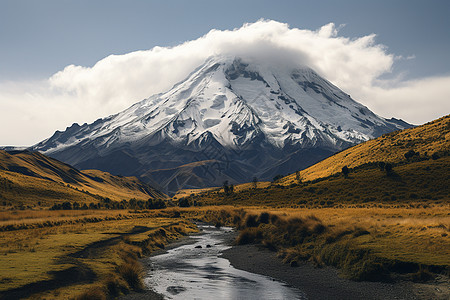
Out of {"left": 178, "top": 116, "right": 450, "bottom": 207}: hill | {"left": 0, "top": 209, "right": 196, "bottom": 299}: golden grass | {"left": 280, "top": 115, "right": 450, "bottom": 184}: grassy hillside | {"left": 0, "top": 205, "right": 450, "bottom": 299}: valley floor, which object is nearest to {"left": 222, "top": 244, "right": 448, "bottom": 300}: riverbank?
{"left": 0, "top": 205, "right": 450, "bottom": 299}: valley floor

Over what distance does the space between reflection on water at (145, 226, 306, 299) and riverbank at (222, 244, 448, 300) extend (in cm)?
116

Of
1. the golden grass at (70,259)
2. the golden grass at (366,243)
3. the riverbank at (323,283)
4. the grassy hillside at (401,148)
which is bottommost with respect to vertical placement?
the riverbank at (323,283)

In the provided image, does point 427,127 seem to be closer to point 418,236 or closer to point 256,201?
point 256,201

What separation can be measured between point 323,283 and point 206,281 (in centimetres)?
892

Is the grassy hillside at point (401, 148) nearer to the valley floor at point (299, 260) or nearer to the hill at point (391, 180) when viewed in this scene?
the hill at point (391, 180)

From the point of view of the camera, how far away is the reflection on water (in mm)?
26062

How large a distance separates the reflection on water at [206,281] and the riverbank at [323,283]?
1157mm

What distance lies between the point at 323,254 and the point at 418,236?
8.16 m

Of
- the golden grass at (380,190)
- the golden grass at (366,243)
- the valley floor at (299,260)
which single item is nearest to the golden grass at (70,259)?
the valley floor at (299,260)

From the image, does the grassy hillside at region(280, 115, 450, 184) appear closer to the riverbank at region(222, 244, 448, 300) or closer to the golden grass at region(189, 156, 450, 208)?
the golden grass at region(189, 156, 450, 208)

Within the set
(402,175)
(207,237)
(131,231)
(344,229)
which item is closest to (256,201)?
(402,175)

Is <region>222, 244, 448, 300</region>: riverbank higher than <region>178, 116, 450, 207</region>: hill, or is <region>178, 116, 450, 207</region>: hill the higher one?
<region>178, 116, 450, 207</region>: hill

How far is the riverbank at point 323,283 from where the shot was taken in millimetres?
23656

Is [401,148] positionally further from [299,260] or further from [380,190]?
[299,260]
